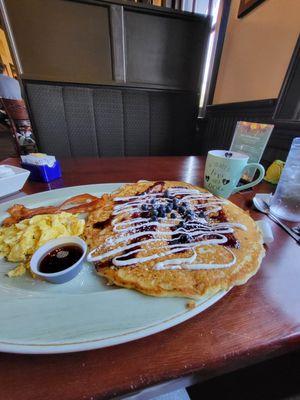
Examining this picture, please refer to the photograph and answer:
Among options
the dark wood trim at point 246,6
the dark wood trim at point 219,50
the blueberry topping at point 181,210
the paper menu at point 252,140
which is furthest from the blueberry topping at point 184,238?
the dark wood trim at point 219,50

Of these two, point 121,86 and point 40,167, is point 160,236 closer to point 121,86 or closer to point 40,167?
point 40,167

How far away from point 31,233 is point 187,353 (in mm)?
524

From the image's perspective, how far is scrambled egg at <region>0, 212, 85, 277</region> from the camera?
488 millimetres

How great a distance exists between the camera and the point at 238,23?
1839mm

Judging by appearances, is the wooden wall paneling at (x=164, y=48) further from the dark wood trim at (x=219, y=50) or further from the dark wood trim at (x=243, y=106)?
the dark wood trim at (x=243, y=106)

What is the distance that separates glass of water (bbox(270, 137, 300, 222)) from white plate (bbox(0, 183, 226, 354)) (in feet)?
1.75

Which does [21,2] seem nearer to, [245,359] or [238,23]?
[238,23]

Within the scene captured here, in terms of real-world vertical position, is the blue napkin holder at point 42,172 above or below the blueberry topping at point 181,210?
above

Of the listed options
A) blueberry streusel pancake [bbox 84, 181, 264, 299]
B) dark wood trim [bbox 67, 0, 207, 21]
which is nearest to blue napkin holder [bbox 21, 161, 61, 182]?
blueberry streusel pancake [bbox 84, 181, 264, 299]

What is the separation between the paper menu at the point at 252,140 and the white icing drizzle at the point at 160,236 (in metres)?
0.40

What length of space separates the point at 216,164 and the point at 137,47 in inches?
74.6

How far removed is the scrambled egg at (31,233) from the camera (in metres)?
0.49

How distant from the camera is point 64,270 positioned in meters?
0.43

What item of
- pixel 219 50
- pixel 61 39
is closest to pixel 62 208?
pixel 61 39
